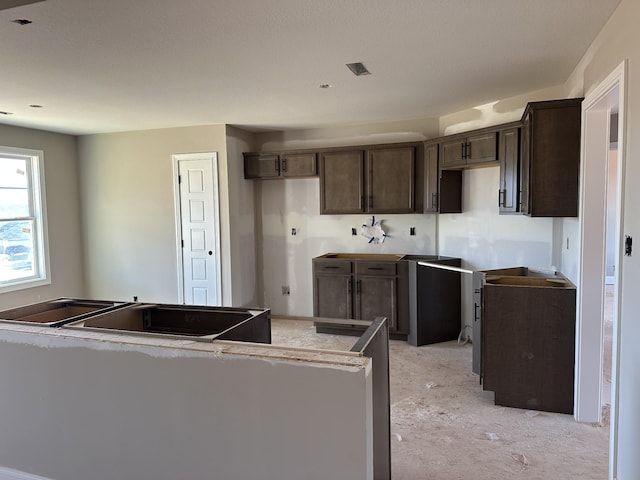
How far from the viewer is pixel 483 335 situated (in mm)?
3158

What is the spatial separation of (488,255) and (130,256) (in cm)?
450

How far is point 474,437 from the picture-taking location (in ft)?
8.96

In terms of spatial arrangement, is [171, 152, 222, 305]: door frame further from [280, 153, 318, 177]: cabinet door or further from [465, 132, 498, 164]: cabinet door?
[465, 132, 498, 164]: cabinet door

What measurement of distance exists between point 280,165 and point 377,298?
204 centimetres

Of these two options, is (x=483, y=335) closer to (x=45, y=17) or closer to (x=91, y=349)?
(x=91, y=349)

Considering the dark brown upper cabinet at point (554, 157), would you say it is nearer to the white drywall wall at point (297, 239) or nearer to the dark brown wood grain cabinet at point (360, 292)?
the dark brown wood grain cabinet at point (360, 292)

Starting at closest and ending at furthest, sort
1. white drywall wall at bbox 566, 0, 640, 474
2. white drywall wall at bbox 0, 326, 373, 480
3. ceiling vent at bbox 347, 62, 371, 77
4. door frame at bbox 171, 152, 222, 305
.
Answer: white drywall wall at bbox 0, 326, 373, 480 → white drywall wall at bbox 566, 0, 640, 474 → ceiling vent at bbox 347, 62, 371, 77 → door frame at bbox 171, 152, 222, 305

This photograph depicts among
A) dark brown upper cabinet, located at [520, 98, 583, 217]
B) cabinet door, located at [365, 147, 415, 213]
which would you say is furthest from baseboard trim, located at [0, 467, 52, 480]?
cabinet door, located at [365, 147, 415, 213]

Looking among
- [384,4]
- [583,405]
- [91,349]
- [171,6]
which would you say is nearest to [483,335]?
[583,405]

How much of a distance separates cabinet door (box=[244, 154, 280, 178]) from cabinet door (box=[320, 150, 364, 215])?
0.61 m

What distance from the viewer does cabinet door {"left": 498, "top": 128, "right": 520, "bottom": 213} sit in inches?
138

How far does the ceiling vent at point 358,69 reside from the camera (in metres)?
2.98

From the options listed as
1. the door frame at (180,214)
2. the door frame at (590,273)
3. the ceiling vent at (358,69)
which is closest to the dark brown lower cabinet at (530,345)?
the door frame at (590,273)

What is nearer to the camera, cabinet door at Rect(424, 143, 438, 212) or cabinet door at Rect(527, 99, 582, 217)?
cabinet door at Rect(527, 99, 582, 217)
